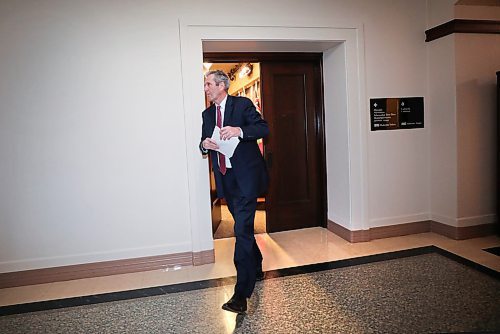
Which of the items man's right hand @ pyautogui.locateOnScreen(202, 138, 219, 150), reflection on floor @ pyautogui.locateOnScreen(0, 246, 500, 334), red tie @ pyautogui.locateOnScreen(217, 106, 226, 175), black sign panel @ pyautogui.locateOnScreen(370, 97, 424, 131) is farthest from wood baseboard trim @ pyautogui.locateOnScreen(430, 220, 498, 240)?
man's right hand @ pyautogui.locateOnScreen(202, 138, 219, 150)

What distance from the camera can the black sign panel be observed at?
13.0 ft

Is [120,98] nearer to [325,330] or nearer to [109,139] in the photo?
[109,139]

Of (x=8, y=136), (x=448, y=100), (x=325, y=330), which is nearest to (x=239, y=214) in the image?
(x=325, y=330)

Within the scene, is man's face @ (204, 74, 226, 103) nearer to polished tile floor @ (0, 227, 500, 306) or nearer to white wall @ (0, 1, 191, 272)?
white wall @ (0, 1, 191, 272)

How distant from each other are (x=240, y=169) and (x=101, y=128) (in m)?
1.56

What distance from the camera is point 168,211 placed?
3490mm

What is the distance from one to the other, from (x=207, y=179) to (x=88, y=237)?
4.14 feet

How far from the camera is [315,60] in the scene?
450 cm

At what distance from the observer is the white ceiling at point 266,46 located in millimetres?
3664

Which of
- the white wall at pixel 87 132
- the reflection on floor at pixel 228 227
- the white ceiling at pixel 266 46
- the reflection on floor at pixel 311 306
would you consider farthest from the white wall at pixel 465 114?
the white wall at pixel 87 132

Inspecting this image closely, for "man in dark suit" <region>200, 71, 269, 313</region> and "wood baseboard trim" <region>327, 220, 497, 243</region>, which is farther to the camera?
"wood baseboard trim" <region>327, 220, 497, 243</region>

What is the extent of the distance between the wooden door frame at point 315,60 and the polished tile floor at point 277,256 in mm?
498

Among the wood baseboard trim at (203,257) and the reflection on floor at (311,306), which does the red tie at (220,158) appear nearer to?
the reflection on floor at (311,306)

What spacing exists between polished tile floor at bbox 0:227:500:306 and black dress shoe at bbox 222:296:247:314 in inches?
29.0
